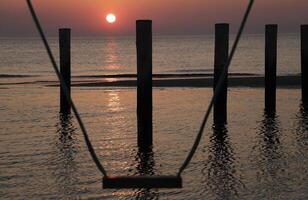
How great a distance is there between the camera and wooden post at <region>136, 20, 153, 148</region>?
38.2ft

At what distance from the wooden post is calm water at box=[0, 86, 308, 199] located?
46 cm

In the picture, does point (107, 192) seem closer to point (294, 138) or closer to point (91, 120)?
point (294, 138)

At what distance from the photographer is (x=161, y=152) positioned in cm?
1267

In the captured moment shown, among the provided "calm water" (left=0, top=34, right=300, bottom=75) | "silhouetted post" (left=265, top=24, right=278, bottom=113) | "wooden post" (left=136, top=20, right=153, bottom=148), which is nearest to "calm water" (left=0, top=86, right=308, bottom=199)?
"wooden post" (left=136, top=20, right=153, bottom=148)

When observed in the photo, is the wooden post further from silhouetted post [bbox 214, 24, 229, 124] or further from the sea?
silhouetted post [bbox 214, 24, 229, 124]

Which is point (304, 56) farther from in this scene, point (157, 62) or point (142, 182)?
point (157, 62)

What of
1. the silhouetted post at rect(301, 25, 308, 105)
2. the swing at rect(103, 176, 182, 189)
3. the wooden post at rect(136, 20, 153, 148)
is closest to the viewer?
the swing at rect(103, 176, 182, 189)

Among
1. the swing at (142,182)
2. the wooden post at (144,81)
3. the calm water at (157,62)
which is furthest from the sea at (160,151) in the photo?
the calm water at (157,62)

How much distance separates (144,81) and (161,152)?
162cm

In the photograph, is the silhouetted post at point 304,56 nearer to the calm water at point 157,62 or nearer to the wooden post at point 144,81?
the wooden post at point 144,81

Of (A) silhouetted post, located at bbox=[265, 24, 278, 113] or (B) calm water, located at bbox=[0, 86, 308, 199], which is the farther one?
(A) silhouetted post, located at bbox=[265, 24, 278, 113]

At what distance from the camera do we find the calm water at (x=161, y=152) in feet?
31.3

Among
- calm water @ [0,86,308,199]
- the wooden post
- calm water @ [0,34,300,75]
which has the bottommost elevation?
calm water @ [0,86,308,199]

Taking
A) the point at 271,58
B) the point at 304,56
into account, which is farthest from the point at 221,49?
the point at 304,56
